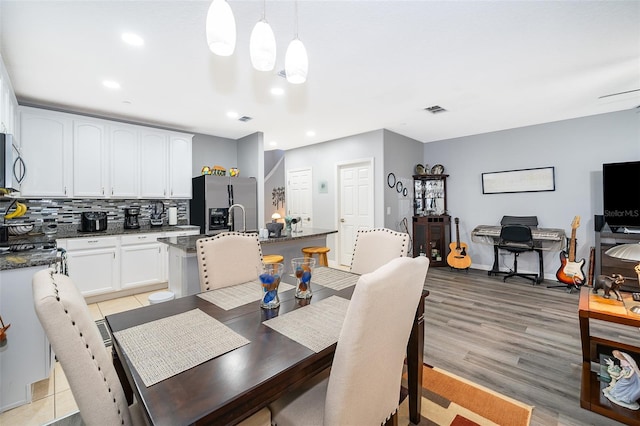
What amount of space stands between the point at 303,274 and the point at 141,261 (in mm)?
3495

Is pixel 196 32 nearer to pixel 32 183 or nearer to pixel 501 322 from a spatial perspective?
pixel 32 183

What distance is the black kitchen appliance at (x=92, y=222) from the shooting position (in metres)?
3.91

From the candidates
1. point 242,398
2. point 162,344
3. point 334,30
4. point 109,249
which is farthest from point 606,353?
point 109,249

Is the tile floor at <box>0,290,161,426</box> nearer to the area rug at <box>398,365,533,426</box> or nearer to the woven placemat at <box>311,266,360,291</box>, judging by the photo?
the woven placemat at <box>311,266,360,291</box>

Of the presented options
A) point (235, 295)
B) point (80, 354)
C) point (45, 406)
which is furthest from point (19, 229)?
point (80, 354)

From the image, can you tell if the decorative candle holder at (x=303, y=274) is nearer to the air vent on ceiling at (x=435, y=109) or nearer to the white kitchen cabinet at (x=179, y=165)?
the air vent on ceiling at (x=435, y=109)

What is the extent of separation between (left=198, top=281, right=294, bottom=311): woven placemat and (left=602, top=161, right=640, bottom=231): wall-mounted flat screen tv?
15.9 ft

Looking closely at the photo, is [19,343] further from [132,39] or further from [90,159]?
[90,159]

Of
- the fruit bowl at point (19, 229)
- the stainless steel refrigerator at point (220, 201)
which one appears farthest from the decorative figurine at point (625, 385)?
the fruit bowl at point (19, 229)

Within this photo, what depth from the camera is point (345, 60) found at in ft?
8.57

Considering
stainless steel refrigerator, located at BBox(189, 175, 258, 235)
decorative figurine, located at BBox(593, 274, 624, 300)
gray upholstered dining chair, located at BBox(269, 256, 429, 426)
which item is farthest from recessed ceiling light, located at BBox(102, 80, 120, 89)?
decorative figurine, located at BBox(593, 274, 624, 300)

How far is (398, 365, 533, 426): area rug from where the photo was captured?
5.55 feet

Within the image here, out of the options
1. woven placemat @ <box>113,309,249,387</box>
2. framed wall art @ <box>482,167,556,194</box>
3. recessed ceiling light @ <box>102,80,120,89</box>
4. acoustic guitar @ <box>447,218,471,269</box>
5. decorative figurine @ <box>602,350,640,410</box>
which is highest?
recessed ceiling light @ <box>102,80,120,89</box>

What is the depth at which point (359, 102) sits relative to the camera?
3.69 m
